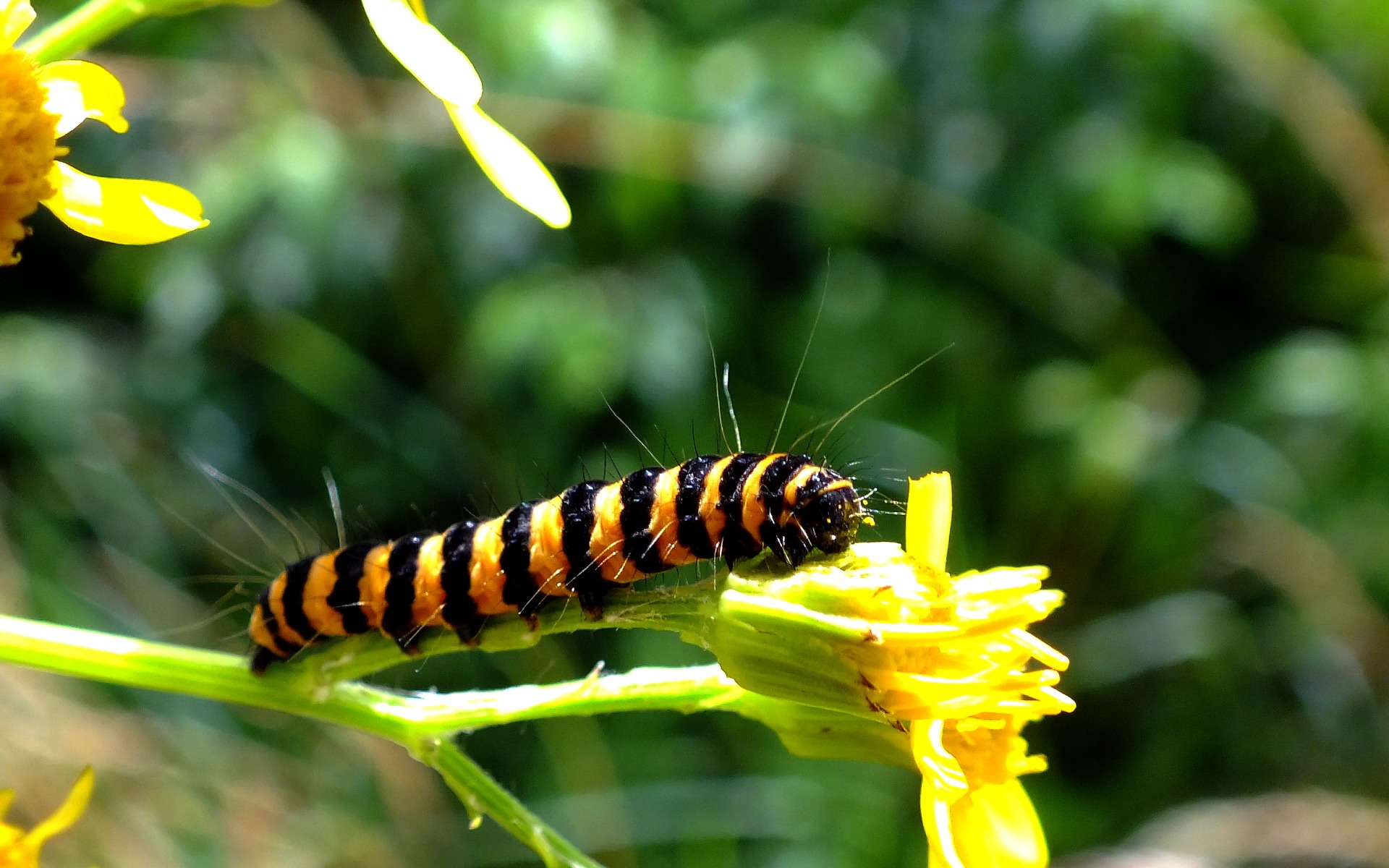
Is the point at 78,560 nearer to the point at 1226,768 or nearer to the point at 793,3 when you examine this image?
the point at 793,3

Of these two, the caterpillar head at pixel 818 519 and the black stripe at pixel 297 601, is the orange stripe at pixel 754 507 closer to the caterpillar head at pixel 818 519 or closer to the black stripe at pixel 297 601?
the caterpillar head at pixel 818 519

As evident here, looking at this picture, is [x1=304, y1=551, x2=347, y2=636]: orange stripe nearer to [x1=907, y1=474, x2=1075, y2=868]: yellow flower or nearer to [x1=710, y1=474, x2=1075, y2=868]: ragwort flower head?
[x1=710, y1=474, x2=1075, y2=868]: ragwort flower head

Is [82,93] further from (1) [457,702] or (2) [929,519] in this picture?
(2) [929,519]

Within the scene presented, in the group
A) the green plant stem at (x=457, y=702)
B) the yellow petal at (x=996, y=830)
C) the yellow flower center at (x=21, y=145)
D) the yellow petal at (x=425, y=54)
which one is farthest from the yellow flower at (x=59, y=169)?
the yellow petal at (x=996, y=830)

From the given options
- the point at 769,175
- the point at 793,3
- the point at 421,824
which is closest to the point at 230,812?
the point at 421,824

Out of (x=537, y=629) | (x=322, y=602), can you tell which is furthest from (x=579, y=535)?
(x=322, y=602)
